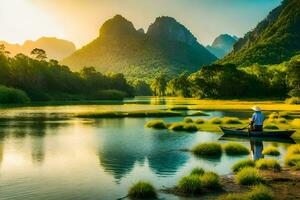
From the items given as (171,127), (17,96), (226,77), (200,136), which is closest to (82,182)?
(200,136)

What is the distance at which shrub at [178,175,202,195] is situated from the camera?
21797mm

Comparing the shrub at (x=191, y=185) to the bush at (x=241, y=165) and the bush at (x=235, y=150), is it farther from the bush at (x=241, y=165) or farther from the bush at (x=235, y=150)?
the bush at (x=235, y=150)

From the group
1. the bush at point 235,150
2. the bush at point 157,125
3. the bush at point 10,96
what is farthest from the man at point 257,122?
the bush at point 10,96

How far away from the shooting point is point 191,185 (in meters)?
21.9

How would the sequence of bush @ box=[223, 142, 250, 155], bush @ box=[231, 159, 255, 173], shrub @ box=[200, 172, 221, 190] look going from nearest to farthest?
shrub @ box=[200, 172, 221, 190]
bush @ box=[231, 159, 255, 173]
bush @ box=[223, 142, 250, 155]

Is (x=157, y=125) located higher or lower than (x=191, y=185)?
higher

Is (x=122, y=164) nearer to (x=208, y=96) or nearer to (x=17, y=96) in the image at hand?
(x=17, y=96)

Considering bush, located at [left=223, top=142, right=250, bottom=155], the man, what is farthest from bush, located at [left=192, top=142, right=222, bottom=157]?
the man

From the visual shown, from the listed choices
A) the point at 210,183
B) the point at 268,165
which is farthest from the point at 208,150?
the point at 210,183

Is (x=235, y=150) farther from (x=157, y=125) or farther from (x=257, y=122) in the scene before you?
(x=157, y=125)

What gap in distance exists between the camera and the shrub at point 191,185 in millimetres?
21797

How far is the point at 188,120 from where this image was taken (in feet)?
221

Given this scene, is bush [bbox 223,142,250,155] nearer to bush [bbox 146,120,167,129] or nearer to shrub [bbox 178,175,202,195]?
shrub [bbox 178,175,202,195]

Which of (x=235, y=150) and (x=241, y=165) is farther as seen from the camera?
(x=235, y=150)
